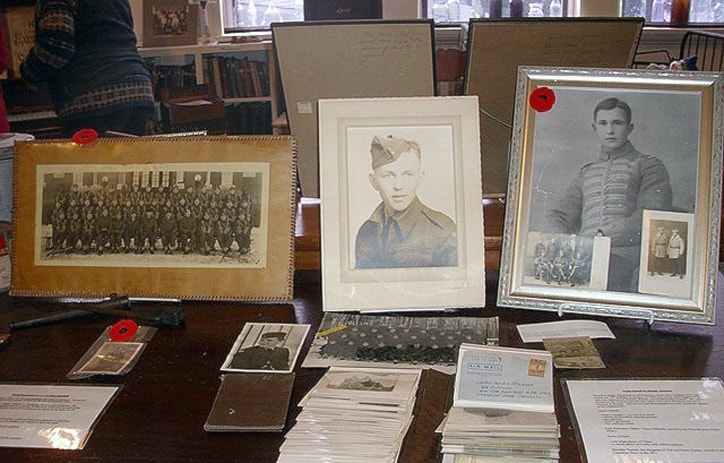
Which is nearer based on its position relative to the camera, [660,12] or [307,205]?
[307,205]

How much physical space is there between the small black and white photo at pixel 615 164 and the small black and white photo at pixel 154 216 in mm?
499

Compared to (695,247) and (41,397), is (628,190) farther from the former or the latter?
(41,397)

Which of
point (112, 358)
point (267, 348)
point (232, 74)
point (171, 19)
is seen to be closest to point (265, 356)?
point (267, 348)

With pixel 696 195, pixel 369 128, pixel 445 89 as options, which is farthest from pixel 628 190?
pixel 445 89

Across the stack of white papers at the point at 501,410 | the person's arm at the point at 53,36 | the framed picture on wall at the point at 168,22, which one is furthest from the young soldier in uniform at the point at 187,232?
the framed picture on wall at the point at 168,22

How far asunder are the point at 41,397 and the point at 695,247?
104cm

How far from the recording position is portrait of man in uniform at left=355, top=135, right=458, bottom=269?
1.31m

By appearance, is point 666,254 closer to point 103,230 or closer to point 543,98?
point 543,98

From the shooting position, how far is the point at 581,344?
1217 mm

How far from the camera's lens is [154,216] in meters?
Answer: 1.40

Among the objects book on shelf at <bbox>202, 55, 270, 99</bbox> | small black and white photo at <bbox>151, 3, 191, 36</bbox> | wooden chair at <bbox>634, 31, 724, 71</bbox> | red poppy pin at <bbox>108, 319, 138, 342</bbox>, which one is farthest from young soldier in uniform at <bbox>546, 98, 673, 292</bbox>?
small black and white photo at <bbox>151, 3, 191, 36</bbox>

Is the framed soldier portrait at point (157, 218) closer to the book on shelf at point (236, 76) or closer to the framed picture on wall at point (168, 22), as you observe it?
the book on shelf at point (236, 76)

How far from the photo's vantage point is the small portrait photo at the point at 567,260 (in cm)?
128

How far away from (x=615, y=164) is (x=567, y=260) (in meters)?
0.18
